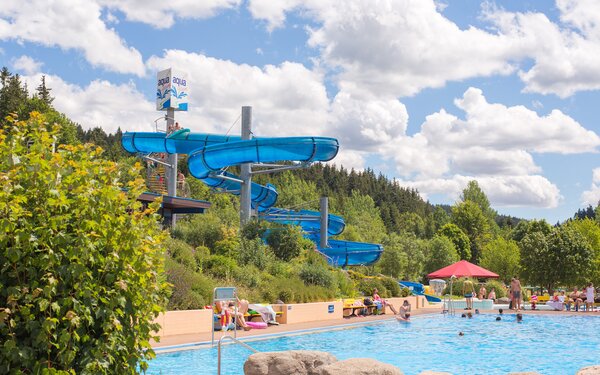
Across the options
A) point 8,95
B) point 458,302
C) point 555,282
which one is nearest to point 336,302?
point 458,302

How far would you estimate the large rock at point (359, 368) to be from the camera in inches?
249

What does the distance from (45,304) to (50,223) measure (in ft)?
1.74

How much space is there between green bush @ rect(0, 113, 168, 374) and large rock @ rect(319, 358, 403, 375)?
2.29m

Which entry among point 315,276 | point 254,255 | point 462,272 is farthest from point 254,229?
point 462,272

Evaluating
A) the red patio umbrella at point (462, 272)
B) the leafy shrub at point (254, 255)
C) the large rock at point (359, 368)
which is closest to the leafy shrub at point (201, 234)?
the leafy shrub at point (254, 255)

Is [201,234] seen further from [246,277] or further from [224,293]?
[224,293]

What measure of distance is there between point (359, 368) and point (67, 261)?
3.18 meters

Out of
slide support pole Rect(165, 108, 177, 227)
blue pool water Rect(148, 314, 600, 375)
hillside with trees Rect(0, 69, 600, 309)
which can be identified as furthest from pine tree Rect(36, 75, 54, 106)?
blue pool water Rect(148, 314, 600, 375)

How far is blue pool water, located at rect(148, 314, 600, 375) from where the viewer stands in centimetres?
1233

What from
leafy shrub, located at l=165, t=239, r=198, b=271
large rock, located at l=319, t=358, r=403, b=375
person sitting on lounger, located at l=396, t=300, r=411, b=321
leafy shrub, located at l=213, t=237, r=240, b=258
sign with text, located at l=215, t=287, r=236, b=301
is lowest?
person sitting on lounger, located at l=396, t=300, r=411, b=321

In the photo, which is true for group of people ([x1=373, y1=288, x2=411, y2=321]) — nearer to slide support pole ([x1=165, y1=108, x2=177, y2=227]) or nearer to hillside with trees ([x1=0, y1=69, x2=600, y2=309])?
hillside with trees ([x1=0, y1=69, x2=600, y2=309])

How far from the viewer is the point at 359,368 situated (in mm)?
6359

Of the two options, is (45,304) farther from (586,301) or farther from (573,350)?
(586,301)

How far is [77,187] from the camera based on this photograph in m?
4.50
